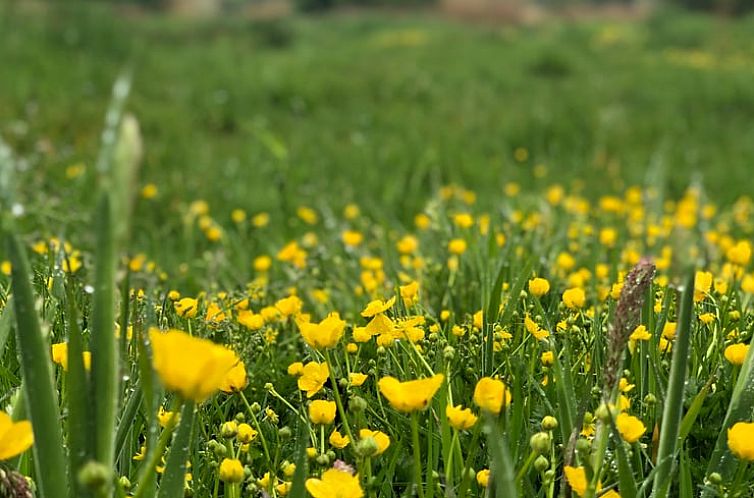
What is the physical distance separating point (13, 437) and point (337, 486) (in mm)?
323

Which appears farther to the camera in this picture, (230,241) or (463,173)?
(463,173)

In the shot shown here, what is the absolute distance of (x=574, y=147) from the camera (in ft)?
16.3

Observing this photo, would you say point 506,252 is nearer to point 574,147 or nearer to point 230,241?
point 230,241

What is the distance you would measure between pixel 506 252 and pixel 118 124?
4.15 feet

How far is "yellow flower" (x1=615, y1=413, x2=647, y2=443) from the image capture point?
944 mm

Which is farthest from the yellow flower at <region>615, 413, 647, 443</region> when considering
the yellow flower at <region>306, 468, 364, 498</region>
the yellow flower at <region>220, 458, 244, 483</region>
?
the yellow flower at <region>220, 458, 244, 483</region>

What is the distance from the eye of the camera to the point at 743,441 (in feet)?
2.89

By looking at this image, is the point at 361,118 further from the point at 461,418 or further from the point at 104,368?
the point at 104,368

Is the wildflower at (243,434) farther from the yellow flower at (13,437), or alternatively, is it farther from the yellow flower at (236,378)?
the yellow flower at (13,437)

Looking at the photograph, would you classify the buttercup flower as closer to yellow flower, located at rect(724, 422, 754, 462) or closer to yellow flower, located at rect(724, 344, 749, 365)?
yellow flower, located at rect(724, 422, 754, 462)

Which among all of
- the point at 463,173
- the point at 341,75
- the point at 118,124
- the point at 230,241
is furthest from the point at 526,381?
the point at 341,75

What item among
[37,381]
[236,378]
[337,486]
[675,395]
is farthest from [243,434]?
[675,395]

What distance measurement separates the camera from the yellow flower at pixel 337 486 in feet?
2.79

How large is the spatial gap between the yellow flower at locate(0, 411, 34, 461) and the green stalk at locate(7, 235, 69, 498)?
0.13 ft
